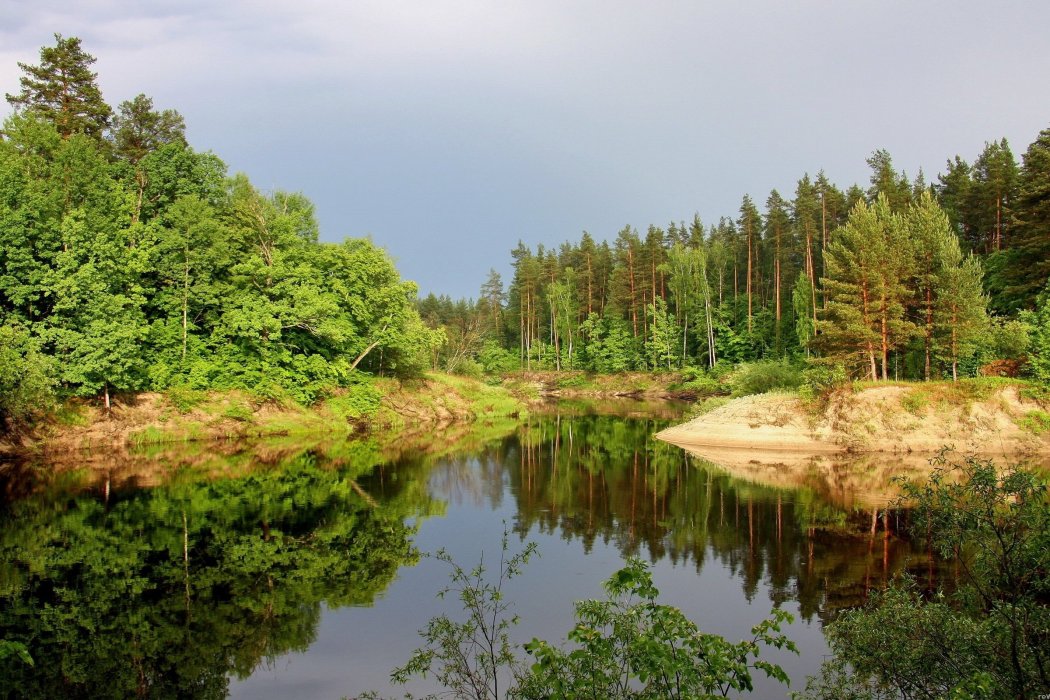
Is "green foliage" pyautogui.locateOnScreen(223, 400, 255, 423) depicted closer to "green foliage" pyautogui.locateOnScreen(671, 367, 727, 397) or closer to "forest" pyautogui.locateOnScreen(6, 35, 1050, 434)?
"forest" pyautogui.locateOnScreen(6, 35, 1050, 434)

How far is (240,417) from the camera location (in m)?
43.7

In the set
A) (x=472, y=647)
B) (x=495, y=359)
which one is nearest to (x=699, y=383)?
(x=495, y=359)

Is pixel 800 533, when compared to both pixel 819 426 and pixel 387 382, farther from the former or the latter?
pixel 387 382

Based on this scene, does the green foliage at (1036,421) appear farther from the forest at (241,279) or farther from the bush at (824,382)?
the bush at (824,382)

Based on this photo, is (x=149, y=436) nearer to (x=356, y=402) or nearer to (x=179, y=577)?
(x=356, y=402)

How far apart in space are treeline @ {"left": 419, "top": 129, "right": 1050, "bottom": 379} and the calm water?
16.5 meters

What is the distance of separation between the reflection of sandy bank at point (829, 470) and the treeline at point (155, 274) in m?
27.3

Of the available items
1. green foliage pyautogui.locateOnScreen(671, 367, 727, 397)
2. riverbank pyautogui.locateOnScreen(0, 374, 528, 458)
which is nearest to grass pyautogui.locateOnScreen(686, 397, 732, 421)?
riverbank pyautogui.locateOnScreen(0, 374, 528, 458)

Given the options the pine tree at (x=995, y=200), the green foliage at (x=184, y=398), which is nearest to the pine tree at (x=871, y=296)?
the pine tree at (x=995, y=200)

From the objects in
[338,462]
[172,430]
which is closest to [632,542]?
[338,462]

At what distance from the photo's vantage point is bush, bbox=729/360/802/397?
5050cm

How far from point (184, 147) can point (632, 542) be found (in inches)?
1760

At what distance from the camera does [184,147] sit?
4856 centimetres

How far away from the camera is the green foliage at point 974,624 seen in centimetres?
630
